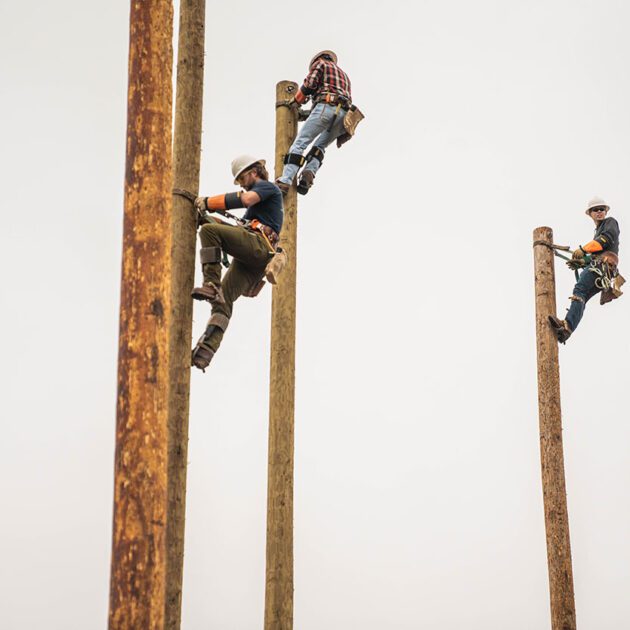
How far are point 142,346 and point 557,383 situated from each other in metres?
4.96

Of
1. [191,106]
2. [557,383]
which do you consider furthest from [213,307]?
[557,383]

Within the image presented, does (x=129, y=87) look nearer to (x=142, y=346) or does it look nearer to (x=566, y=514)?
(x=142, y=346)

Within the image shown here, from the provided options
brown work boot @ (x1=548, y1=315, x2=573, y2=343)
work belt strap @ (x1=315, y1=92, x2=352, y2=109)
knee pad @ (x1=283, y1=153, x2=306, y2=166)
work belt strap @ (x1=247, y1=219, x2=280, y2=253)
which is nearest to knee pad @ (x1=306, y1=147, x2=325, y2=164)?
knee pad @ (x1=283, y1=153, x2=306, y2=166)

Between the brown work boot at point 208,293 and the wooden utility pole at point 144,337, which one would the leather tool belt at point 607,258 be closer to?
the brown work boot at point 208,293

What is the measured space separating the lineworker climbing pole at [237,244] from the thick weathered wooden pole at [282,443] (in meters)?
0.34

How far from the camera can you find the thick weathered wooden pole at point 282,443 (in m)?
6.87

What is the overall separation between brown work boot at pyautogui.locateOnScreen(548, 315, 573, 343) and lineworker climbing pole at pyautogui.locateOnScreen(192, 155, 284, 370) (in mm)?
2779

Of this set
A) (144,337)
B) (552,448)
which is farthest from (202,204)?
(552,448)

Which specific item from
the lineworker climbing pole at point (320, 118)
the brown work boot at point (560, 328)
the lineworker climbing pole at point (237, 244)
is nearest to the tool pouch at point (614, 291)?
the brown work boot at point (560, 328)

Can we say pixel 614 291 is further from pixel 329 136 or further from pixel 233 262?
pixel 233 262

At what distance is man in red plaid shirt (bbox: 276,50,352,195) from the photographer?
7.70 metres

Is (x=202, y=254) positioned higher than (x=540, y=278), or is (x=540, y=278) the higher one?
(x=540, y=278)

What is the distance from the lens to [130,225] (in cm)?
439

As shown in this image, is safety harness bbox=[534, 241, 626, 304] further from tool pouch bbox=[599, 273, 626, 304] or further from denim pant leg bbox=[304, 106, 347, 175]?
denim pant leg bbox=[304, 106, 347, 175]
